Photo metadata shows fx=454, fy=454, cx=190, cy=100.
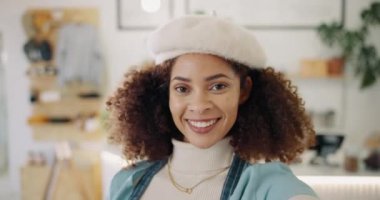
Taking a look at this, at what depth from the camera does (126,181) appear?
1.06 metres

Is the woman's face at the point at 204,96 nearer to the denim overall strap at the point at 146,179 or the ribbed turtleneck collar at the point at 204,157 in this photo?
the ribbed turtleneck collar at the point at 204,157

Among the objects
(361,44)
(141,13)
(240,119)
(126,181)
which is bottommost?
(126,181)

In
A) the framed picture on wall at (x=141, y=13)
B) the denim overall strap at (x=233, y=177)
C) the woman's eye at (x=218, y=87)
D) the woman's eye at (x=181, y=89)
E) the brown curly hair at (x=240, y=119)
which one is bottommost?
the denim overall strap at (x=233, y=177)

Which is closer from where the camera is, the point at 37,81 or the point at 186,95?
the point at 186,95

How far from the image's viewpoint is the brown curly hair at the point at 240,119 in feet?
3.39

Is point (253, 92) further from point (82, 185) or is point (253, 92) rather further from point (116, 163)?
point (82, 185)

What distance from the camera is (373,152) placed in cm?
220

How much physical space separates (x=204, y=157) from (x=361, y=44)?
96.2 inches

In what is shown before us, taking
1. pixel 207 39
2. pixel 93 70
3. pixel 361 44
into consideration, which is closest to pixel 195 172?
pixel 207 39

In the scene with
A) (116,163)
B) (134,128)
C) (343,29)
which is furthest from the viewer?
(343,29)

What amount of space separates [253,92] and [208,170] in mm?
217

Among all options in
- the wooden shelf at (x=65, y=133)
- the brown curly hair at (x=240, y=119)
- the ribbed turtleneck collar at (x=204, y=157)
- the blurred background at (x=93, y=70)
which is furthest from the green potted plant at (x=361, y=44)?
the ribbed turtleneck collar at (x=204, y=157)

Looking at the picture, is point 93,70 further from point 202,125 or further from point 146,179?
point 202,125

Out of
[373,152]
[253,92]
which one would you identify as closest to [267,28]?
[373,152]
